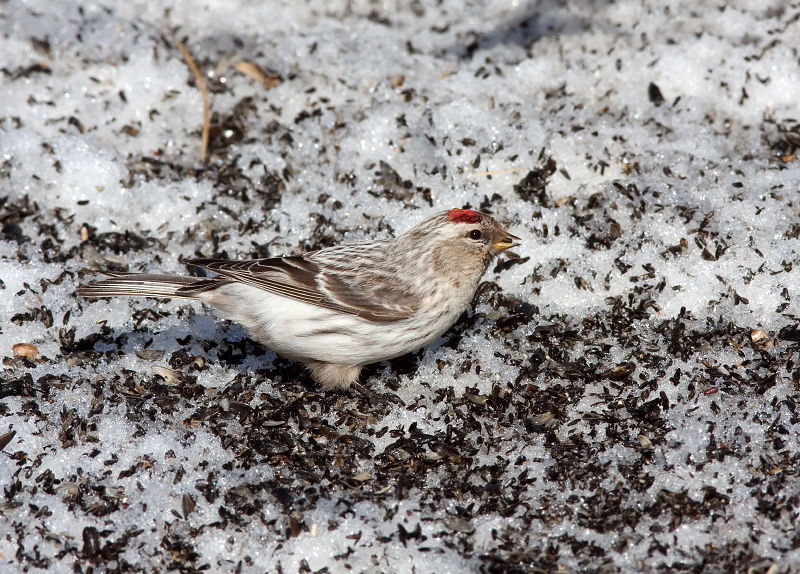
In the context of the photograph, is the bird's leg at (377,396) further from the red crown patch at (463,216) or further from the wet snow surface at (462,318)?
the red crown patch at (463,216)

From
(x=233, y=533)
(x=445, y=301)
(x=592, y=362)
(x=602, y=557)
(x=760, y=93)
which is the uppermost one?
(x=760, y=93)

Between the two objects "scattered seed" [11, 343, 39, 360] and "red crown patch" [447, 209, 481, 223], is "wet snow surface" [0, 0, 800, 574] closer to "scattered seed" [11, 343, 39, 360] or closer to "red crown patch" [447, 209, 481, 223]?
"scattered seed" [11, 343, 39, 360]

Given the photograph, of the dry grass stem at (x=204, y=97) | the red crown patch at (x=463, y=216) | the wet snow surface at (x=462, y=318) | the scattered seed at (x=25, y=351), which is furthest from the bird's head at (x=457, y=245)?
the scattered seed at (x=25, y=351)

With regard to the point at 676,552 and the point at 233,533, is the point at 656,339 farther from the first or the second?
the point at 233,533

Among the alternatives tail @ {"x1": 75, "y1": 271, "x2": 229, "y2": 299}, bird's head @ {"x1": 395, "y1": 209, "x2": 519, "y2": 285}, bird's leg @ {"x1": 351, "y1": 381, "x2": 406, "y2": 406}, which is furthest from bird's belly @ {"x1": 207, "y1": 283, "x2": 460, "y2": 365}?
tail @ {"x1": 75, "y1": 271, "x2": 229, "y2": 299}

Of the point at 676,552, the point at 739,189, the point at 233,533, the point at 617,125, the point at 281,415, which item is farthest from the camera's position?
the point at 617,125

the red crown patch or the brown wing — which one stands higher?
the red crown patch

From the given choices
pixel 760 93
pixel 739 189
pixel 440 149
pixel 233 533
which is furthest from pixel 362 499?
pixel 760 93
